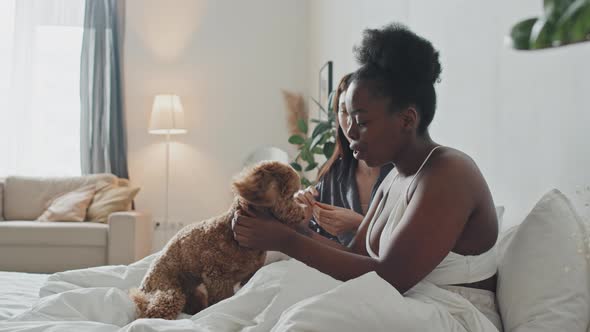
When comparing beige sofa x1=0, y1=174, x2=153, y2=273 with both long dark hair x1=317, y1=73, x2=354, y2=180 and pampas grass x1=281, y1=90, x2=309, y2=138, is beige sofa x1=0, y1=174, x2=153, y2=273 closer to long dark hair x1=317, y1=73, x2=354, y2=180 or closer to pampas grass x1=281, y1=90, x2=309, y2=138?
pampas grass x1=281, y1=90, x2=309, y2=138

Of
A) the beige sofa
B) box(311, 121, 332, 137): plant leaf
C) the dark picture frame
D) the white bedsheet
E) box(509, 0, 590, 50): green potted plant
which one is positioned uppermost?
box(509, 0, 590, 50): green potted plant

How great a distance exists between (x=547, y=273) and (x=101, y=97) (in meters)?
5.32

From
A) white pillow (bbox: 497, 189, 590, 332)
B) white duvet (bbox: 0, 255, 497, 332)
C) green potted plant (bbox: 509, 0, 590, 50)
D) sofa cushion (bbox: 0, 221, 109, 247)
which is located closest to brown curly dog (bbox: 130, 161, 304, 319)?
white duvet (bbox: 0, 255, 497, 332)

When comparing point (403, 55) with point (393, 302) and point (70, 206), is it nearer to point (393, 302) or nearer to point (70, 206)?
point (393, 302)

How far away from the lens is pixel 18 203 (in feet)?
17.4

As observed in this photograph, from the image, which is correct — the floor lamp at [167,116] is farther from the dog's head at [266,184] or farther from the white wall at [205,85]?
the dog's head at [266,184]

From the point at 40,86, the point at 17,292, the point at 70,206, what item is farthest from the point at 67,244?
the point at 17,292

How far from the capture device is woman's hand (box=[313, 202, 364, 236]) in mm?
1911

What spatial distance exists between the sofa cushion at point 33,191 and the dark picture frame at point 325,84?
6.46 feet

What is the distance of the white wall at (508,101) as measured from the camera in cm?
137

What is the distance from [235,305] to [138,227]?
372 cm

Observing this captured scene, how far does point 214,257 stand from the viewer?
1554mm

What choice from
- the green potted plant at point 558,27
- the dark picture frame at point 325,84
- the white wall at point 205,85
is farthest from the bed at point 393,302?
the white wall at point 205,85

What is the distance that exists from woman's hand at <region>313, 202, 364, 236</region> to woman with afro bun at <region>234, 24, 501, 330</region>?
1.38ft
